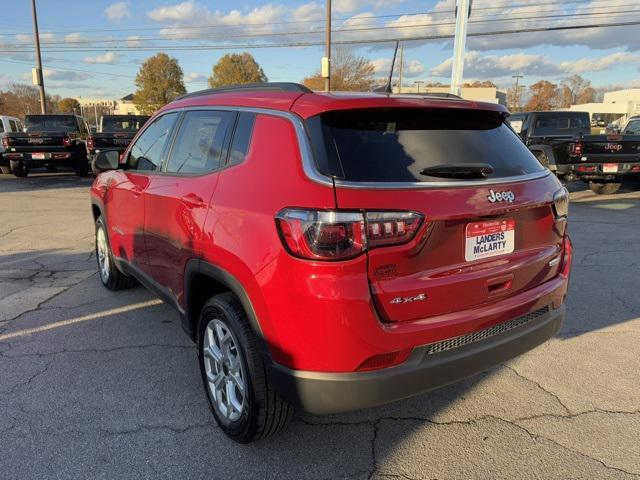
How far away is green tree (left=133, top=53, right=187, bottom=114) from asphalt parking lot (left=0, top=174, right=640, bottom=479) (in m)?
61.1

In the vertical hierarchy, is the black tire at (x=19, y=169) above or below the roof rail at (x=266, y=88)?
below

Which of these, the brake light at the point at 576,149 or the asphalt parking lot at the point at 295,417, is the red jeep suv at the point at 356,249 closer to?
the asphalt parking lot at the point at 295,417

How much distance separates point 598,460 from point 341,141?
2032mm

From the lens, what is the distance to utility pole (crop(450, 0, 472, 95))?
12.5 metres

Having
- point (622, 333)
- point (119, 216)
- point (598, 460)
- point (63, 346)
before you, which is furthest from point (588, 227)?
point (63, 346)

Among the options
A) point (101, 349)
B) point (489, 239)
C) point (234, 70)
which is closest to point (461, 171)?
point (489, 239)

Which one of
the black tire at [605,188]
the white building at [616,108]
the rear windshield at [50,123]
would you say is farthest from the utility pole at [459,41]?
the white building at [616,108]

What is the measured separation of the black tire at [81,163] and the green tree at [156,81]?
4647cm

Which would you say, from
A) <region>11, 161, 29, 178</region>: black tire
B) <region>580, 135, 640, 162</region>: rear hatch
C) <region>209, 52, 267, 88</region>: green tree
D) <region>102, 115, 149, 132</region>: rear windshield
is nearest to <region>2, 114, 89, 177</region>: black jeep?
<region>11, 161, 29, 178</region>: black tire

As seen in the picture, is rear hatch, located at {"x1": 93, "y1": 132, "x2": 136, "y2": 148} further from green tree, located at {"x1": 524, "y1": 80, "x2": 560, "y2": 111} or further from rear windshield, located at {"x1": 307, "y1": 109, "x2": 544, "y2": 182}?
green tree, located at {"x1": 524, "y1": 80, "x2": 560, "y2": 111}

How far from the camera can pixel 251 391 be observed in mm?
2465

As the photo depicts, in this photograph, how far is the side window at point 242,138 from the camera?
2619mm

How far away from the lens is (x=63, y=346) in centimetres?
388

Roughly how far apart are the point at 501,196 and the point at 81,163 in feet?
55.2
